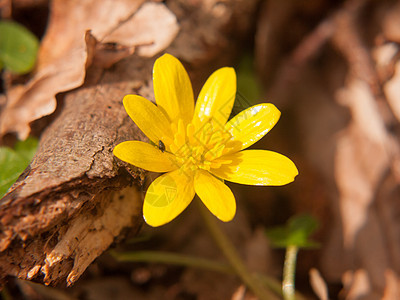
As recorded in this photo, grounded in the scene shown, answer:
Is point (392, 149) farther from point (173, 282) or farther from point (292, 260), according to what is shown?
point (173, 282)

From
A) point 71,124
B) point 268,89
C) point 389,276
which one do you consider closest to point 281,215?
point 389,276

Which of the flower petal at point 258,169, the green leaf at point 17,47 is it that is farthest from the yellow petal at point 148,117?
the green leaf at point 17,47

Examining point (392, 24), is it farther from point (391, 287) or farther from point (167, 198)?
point (167, 198)

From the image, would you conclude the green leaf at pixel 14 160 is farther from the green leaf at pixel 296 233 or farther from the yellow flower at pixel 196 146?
the green leaf at pixel 296 233

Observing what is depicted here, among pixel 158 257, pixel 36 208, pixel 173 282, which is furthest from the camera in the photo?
pixel 173 282

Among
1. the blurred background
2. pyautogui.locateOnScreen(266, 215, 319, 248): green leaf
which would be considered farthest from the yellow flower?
pyautogui.locateOnScreen(266, 215, 319, 248): green leaf

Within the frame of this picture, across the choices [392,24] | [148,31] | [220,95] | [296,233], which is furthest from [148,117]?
[392,24]
